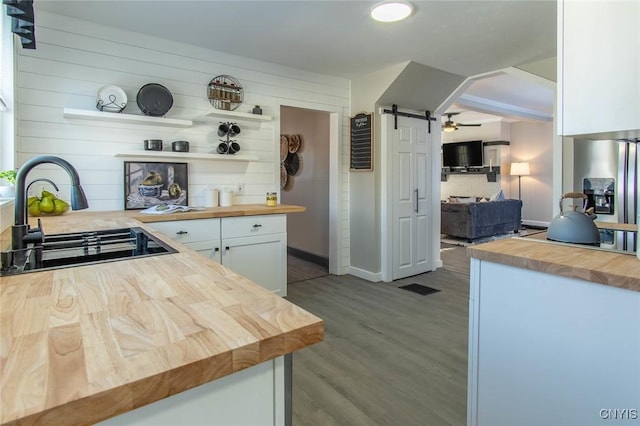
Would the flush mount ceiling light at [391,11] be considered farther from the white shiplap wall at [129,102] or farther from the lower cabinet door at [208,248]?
the lower cabinet door at [208,248]

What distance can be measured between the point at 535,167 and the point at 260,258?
8.49 metres

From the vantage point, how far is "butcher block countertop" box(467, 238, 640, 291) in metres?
1.17

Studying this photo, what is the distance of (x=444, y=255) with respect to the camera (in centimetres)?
577

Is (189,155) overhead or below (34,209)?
overhead

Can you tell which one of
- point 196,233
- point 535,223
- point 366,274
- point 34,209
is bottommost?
point 366,274

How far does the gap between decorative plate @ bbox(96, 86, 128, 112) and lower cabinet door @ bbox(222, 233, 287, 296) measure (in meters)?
1.35

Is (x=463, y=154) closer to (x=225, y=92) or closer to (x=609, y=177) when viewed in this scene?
(x=609, y=177)

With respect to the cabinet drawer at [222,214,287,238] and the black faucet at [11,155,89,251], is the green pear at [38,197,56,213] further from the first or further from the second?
the black faucet at [11,155,89,251]

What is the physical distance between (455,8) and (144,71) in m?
2.51

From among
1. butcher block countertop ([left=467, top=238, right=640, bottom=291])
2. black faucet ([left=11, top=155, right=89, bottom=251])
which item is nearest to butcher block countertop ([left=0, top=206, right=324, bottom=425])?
black faucet ([left=11, top=155, right=89, bottom=251])

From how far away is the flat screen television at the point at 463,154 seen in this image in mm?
9625

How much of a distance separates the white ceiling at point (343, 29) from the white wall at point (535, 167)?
6316 mm

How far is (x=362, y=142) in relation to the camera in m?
4.29

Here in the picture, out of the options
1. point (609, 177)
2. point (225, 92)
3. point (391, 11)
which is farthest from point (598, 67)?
point (225, 92)
